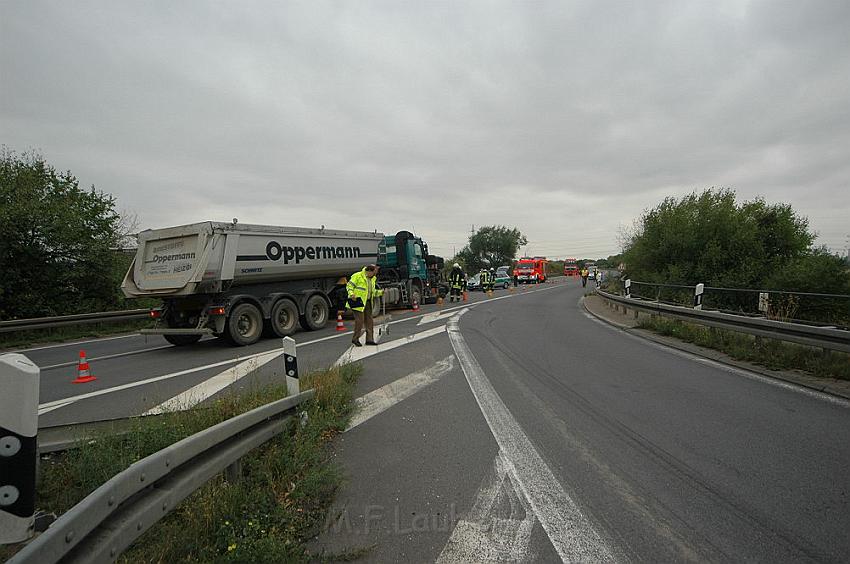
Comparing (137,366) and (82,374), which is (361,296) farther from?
(82,374)

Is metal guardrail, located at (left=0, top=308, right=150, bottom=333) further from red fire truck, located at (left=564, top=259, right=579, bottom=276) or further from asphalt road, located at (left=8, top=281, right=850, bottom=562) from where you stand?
red fire truck, located at (left=564, top=259, right=579, bottom=276)

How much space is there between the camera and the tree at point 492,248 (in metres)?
86.2

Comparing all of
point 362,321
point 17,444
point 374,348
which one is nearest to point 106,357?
point 362,321

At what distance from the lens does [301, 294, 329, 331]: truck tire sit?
12.9 m

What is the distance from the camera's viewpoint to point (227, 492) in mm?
2961

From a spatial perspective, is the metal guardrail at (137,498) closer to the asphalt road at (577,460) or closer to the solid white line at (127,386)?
the asphalt road at (577,460)

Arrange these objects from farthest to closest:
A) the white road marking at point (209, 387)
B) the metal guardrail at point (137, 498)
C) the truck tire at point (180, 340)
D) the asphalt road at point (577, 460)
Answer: the truck tire at point (180, 340) < the white road marking at point (209, 387) < the asphalt road at point (577, 460) < the metal guardrail at point (137, 498)

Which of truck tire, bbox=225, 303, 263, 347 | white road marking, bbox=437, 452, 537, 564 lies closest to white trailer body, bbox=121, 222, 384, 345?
truck tire, bbox=225, 303, 263, 347

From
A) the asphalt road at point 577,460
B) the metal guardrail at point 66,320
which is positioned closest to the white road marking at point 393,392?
the asphalt road at point 577,460

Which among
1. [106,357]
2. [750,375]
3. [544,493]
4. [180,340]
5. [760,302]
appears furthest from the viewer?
[760,302]

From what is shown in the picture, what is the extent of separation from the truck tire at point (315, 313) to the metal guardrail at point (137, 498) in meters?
9.71

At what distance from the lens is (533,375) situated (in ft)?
23.2

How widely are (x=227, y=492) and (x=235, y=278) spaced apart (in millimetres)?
8560

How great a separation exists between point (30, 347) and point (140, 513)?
13.4m
